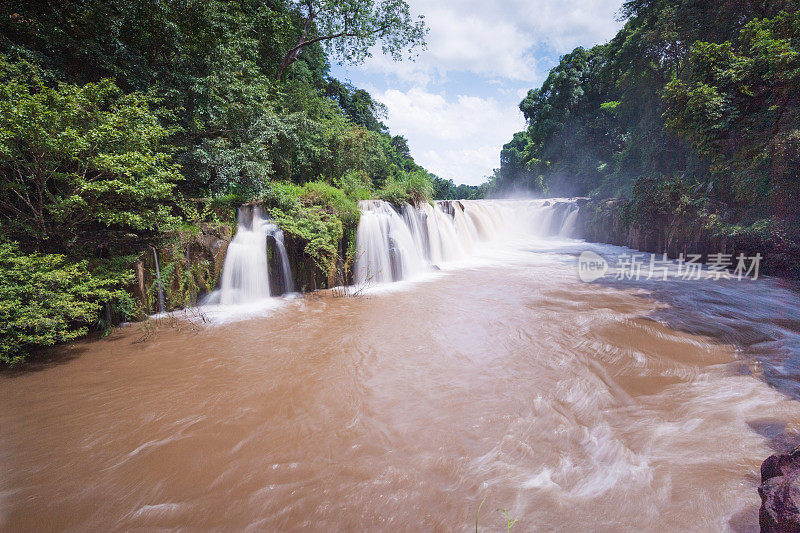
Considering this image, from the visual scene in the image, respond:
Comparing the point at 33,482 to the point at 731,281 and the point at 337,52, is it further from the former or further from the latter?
the point at 337,52

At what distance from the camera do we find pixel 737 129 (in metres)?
10.1

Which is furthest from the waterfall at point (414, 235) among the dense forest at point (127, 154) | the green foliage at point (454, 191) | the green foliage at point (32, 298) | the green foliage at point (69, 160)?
the green foliage at point (454, 191)

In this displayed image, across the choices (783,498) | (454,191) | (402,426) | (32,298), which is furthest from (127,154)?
(454,191)

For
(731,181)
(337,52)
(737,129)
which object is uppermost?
(337,52)

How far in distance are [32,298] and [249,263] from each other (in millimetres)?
3920

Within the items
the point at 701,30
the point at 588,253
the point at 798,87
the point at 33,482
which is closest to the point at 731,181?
the point at 798,87

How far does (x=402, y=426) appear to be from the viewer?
3.35 meters

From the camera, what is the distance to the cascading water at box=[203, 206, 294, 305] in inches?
309

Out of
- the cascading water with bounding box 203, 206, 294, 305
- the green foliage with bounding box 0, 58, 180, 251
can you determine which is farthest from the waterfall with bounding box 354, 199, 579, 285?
the green foliage with bounding box 0, 58, 180, 251

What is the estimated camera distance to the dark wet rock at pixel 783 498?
4.90 feet

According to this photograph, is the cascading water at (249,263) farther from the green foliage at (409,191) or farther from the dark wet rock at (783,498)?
the dark wet rock at (783,498)

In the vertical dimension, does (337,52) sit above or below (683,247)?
above

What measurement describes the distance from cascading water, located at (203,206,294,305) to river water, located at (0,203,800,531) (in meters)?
1.59

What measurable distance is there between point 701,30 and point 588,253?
11148mm
